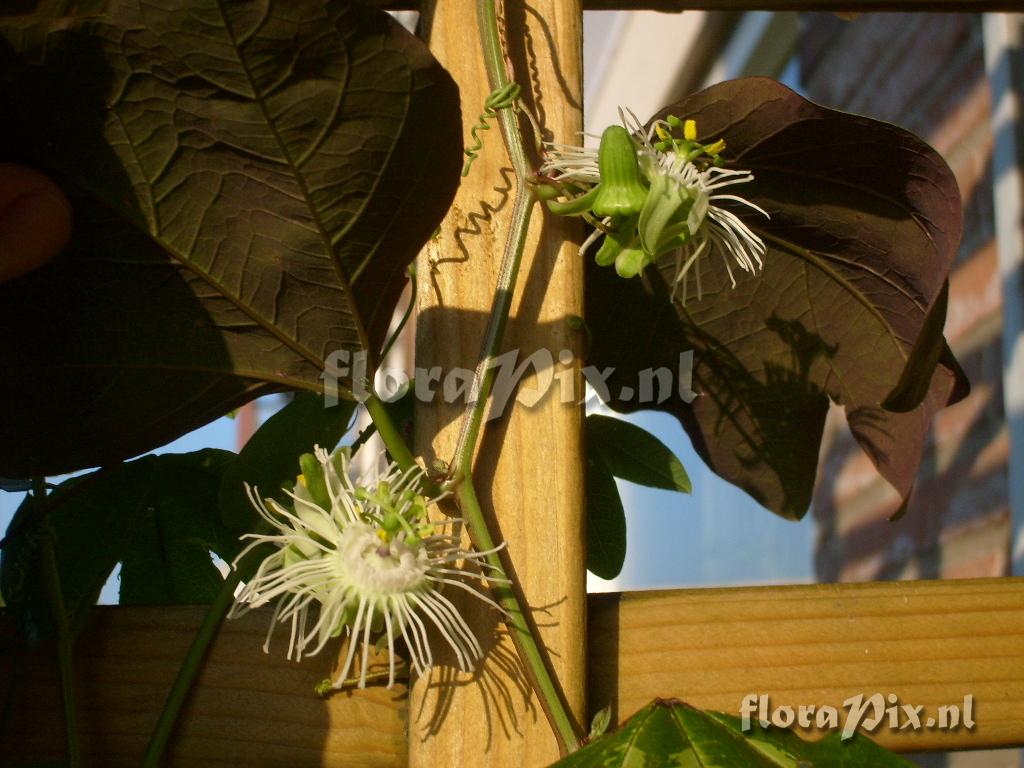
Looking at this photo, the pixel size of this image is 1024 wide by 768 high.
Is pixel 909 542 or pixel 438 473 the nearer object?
pixel 438 473

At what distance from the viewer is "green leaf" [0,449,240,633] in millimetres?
507

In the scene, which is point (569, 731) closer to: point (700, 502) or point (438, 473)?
point (438, 473)

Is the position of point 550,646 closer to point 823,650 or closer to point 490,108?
point 823,650

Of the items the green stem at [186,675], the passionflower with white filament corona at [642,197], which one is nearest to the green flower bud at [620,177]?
the passionflower with white filament corona at [642,197]

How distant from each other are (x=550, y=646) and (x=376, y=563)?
0.09 meters

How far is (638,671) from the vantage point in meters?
0.44

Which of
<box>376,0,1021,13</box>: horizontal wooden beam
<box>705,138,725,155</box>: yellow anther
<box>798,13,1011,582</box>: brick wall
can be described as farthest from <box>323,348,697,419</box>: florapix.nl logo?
<box>798,13,1011,582</box>: brick wall

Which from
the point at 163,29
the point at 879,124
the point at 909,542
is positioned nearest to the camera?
the point at 163,29

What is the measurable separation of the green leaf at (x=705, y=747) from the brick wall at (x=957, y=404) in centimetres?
102

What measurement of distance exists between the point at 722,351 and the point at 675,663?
0.18 metres

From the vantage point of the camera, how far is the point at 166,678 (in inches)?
17.3

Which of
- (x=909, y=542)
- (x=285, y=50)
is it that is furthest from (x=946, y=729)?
(x=909, y=542)

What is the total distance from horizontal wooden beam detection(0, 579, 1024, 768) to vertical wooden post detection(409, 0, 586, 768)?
1 centimetres

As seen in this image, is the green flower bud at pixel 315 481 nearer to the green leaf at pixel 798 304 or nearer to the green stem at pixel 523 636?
the green stem at pixel 523 636
